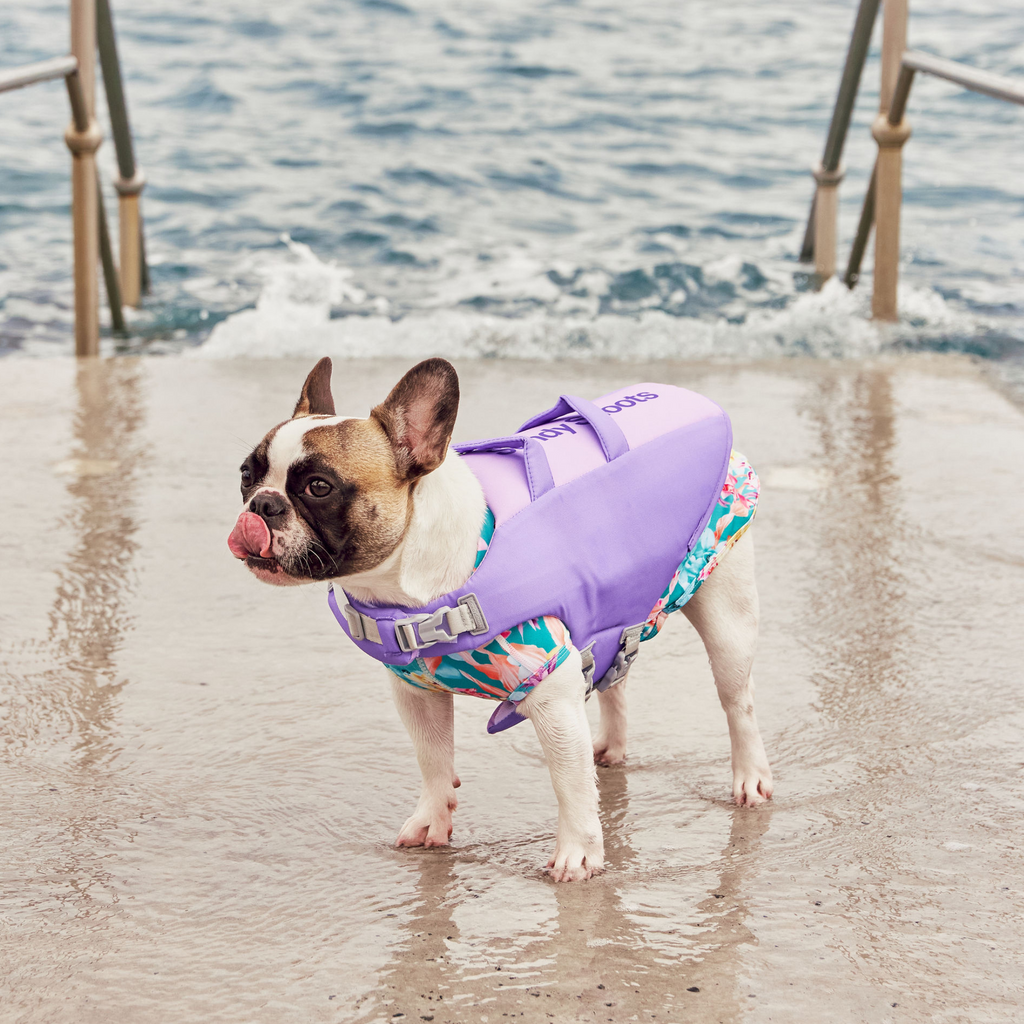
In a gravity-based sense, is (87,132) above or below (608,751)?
above

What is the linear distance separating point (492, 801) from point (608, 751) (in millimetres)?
301

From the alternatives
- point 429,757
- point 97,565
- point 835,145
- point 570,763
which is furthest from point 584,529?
point 835,145

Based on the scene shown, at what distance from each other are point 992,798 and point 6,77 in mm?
4436

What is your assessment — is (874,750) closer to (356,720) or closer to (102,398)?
(356,720)

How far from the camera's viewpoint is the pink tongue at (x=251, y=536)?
1911mm

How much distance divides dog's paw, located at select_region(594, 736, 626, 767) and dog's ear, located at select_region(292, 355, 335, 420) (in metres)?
0.94

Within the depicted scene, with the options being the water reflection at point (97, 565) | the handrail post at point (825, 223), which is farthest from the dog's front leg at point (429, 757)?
the handrail post at point (825, 223)

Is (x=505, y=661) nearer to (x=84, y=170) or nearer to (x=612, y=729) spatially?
(x=612, y=729)

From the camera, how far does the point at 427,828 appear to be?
7.52 ft

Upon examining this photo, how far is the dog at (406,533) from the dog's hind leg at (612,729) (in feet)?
1.45

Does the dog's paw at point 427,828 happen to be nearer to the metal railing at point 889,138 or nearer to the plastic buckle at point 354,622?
the plastic buckle at point 354,622

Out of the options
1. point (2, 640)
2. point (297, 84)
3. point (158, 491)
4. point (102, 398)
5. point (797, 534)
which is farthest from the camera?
point (297, 84)

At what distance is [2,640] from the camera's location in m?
3.16

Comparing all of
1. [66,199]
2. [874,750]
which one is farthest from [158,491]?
[66,199]
